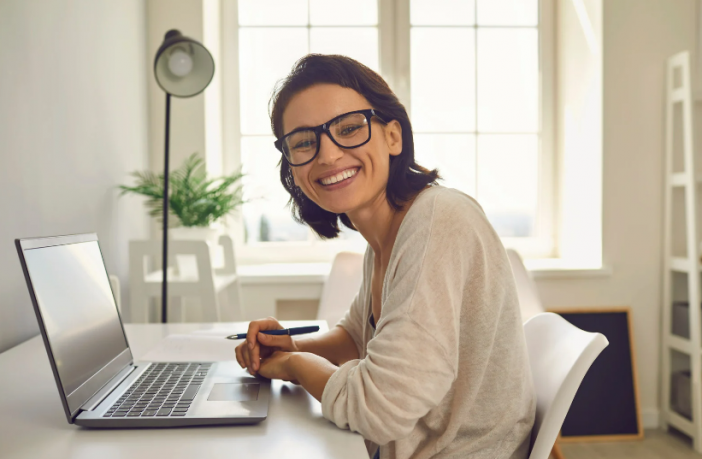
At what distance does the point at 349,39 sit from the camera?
3096 mm

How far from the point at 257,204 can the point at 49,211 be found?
1605mm

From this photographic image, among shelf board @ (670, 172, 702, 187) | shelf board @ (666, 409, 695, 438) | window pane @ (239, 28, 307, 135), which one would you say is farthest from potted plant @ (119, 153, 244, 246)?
shelf board @ (666, 409, 695, 438)

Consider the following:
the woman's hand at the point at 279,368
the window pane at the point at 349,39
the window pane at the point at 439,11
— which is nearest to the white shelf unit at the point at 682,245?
the window pane at the point at 439,11

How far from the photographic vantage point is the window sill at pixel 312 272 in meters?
2.67

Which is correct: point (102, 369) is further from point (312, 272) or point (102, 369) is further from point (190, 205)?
point (312, 272)

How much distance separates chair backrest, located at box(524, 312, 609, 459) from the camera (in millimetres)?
906

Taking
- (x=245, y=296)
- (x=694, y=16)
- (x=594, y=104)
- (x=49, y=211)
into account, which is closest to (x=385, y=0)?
(x=594, y=104)

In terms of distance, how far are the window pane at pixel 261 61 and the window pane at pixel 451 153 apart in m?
0.82

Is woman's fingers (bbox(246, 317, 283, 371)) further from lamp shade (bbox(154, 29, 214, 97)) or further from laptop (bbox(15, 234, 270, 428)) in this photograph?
lamp shade (bbox(154, 29, 214, 97))

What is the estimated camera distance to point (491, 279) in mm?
930

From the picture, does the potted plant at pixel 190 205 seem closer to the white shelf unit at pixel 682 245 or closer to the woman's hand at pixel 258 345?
the woman's hand at pixel 258 345

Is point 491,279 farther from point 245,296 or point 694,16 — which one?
point 694,16

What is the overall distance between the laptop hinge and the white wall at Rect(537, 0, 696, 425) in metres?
2.16

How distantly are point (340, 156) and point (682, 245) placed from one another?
2.44 metres
